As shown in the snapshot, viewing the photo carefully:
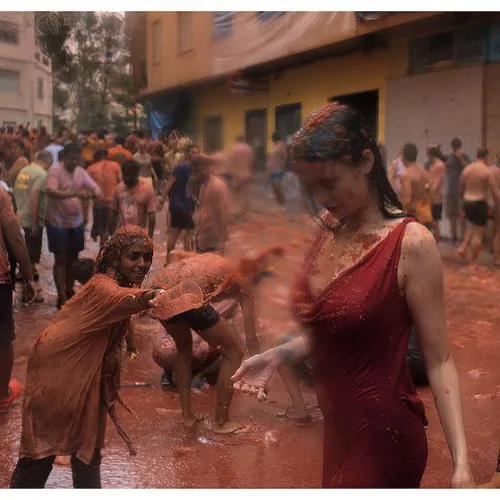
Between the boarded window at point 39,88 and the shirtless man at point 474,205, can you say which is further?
the shirtless man at point 474,205

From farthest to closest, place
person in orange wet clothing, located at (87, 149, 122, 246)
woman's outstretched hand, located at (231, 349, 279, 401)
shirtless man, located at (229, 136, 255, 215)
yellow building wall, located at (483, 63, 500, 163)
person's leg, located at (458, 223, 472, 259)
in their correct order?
person's leg, located at (458, 223, 472, 259) < yellow building wall, located at (483, 63, 500, 163) < person in orange wet clothing, located at (87, 149, 122, 246) < shirtless man, located at (229, 136, 255, 215) < woman's outstretched hand, located at (231, 349, 279, 401)

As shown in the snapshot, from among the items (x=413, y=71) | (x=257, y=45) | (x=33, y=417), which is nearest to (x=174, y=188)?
(x=257, y=45)

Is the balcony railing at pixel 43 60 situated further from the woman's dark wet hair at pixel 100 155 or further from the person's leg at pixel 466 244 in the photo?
the person's leg at pixel 466 244

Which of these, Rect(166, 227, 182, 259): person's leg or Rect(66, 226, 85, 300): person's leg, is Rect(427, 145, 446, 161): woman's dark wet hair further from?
Rect(66, 226, 85, 300): person's leg

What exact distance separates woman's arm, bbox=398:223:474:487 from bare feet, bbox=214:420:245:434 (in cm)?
189

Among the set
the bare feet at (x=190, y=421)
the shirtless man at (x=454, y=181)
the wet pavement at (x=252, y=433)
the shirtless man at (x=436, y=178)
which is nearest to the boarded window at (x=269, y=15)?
the wet pavement at (x=252, y=433)

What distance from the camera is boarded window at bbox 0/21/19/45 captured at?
2.44 metres

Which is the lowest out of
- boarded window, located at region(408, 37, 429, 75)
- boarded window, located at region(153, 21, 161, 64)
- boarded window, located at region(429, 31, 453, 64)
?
boarded window, located at region(153, 21, 161, 64)

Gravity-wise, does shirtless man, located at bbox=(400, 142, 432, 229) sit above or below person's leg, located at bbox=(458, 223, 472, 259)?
above

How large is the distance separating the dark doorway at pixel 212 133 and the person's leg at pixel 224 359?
768 mm

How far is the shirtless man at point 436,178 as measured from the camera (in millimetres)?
4574

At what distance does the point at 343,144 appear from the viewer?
1.35 m

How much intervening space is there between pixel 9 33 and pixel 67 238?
2.56m

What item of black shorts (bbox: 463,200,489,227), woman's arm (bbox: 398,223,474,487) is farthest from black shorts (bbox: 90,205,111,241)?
black shorts (bbox: 463,200,489,227)
